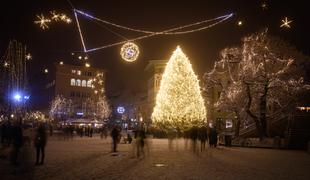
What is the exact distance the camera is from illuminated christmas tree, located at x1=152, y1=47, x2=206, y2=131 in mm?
42531

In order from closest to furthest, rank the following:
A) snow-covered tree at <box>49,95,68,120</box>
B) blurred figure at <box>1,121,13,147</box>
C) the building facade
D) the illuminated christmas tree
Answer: blurred figure at <box>1,121,13,147</box>, the illuminated christmas tree, snow-covered tree at <box>49,95,68,120</box>, the building facade

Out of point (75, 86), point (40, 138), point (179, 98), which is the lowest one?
point (40, 138)

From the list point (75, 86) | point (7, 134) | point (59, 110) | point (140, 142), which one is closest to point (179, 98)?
point (140, 142)

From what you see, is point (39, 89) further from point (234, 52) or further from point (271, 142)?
point (271, 142)

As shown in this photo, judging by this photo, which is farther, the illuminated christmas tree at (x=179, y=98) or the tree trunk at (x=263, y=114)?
the illuminated christmas tree at (x=179, y=98)

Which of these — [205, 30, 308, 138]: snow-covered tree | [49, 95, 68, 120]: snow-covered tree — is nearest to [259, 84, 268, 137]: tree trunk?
[205, 30, 308, 138]: snow-covered tree

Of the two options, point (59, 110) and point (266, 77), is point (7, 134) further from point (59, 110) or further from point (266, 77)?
point (59, 110)

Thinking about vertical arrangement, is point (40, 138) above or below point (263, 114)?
below

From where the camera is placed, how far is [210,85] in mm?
50062

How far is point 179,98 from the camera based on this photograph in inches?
1678

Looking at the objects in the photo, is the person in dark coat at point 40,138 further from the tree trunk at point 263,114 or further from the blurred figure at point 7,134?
the tree trunk at point 263,114

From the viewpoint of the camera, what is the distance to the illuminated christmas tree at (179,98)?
42.5m

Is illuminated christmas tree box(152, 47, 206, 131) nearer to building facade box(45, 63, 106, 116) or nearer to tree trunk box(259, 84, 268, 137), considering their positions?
tree trunk box(259, 84, 268, 137)

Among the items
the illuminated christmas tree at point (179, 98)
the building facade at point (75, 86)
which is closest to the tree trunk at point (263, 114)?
the illuminated christmas tree at point (179, 98)
